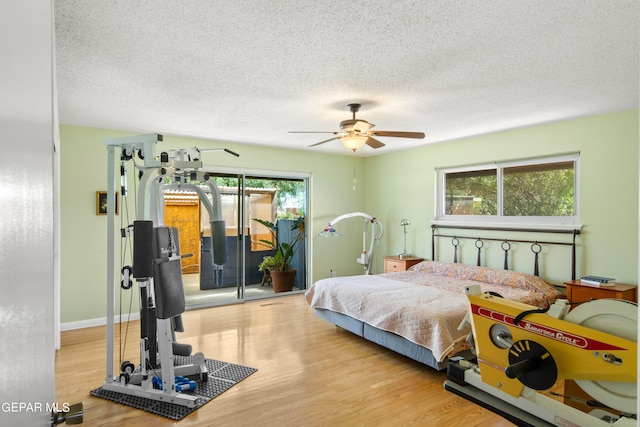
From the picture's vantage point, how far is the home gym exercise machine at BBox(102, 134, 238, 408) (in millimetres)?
2672

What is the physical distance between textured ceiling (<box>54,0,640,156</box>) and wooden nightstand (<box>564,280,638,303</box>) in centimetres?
177

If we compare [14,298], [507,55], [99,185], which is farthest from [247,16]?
[99,185]

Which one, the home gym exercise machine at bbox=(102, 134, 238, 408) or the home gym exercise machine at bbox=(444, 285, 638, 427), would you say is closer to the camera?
the home gym exercise machine at bbox=(444, 285, 638, 427)

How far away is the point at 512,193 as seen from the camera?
4.94 meters

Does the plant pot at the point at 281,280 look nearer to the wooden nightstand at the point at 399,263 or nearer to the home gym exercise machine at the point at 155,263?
the wooden nightstand at the point at 399,263

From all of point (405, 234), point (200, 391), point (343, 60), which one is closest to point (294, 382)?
point (200, 391)

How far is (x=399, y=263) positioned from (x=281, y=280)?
196 centimetres

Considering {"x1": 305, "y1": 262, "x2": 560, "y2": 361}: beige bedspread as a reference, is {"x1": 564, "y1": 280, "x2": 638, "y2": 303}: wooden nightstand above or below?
above

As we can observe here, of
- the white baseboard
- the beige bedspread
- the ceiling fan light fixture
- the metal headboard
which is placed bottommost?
the white baseboard

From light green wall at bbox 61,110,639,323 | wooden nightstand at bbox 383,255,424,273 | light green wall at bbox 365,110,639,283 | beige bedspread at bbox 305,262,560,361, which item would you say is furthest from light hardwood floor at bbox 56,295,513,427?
light green wall at bbox 365,110,639,283

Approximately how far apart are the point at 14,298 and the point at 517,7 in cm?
239

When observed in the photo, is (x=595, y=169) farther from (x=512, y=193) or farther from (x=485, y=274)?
(x=485, y=274)

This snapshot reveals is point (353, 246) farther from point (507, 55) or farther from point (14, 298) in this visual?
point (14, 298)

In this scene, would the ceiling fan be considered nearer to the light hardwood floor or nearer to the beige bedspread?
the beige bedspread
